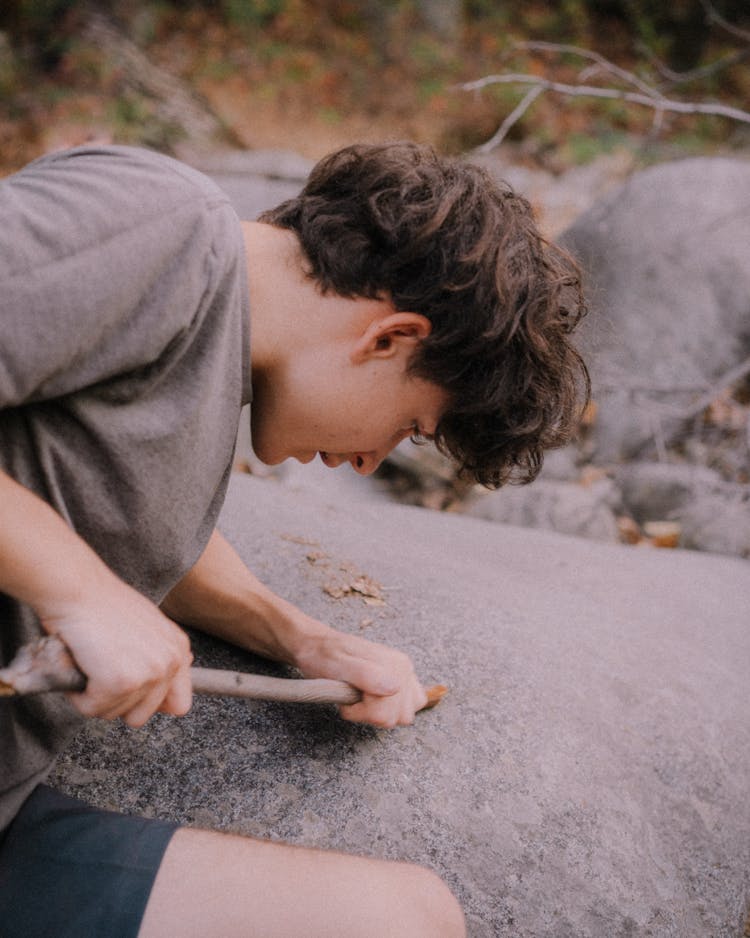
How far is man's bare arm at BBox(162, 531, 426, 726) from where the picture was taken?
67.1 inches

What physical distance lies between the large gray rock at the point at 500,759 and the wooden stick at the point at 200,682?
180 mm

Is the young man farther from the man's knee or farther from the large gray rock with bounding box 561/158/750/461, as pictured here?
the large gray rock with bounding box 561/158/750/461

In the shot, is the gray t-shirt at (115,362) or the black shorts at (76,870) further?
the black shorts at (76,870)

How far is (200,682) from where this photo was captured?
1.32m

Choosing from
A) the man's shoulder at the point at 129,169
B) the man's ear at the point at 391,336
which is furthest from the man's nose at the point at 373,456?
the man's shoulder at the point at 129,169

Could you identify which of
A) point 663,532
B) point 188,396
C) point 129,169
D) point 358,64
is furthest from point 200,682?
point 358,64

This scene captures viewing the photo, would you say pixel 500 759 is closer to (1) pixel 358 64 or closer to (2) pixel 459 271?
(2) pixel 459 271

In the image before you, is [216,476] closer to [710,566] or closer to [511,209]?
[511,209]

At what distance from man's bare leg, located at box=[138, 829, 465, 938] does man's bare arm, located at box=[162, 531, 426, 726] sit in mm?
411

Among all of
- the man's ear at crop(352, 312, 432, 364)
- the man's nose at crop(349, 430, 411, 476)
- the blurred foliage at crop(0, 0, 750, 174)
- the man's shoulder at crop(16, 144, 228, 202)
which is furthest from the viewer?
the blurred foliage at crop(0, 0, 750, 174)

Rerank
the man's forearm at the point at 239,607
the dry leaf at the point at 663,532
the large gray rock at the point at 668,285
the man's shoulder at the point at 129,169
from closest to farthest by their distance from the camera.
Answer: the man's shoulder at the point at 129,169 → the man's forearm at the point at 239,607 → the dry leaf at the point at 663,532 → the large gray rock at the point at 668,285

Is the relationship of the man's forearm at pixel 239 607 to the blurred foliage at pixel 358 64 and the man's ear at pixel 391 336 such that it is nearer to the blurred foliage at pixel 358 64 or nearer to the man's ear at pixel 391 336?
the man's ear at pixel 391 336

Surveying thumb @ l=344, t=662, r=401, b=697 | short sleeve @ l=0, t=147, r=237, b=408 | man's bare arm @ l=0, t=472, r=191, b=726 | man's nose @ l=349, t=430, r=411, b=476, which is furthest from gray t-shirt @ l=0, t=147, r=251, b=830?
thumb @ l=344, t=662, r=401, b=697

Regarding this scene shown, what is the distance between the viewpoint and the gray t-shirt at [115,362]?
1.09 m
